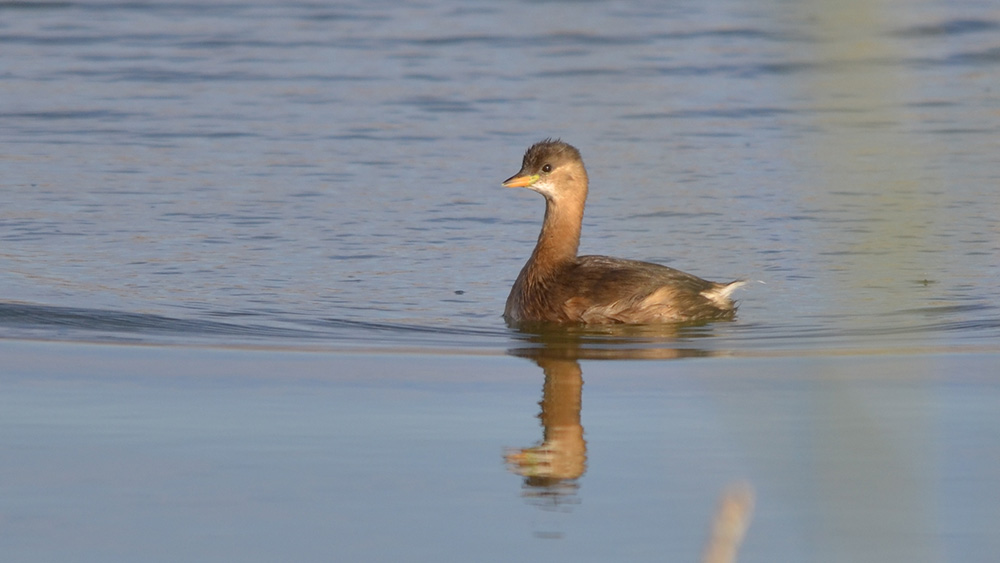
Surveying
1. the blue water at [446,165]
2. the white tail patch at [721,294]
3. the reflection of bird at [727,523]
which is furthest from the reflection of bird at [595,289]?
the reflection of bird at [727,523]

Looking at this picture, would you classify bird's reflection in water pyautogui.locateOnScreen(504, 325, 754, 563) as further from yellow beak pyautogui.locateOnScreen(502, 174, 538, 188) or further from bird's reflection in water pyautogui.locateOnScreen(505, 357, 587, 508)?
yellow beak pyautogui.locateOnScreen(502, 174, 538, 188)

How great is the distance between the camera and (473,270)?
31.9 feet

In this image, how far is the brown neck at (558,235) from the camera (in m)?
8.81

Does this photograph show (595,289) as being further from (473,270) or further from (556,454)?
(556,454)

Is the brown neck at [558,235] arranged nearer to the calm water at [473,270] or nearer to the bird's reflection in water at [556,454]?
the calm water at [473,270]

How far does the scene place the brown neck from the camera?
8812mm

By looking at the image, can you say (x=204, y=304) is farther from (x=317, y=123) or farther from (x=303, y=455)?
(x=317, y=123)

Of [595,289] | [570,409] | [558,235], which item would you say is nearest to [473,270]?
[558,235]

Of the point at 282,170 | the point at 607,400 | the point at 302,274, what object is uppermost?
the point at 282,170

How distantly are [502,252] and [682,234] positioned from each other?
122 centimetres

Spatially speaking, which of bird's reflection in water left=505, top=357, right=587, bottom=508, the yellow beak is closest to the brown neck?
the yellow beak

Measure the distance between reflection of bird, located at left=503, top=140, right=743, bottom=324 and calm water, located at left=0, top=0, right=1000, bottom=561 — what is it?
8.9 inches

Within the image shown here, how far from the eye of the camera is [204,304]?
8469 millimetres

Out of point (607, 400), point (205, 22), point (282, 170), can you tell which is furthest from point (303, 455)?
point (205, 22)
